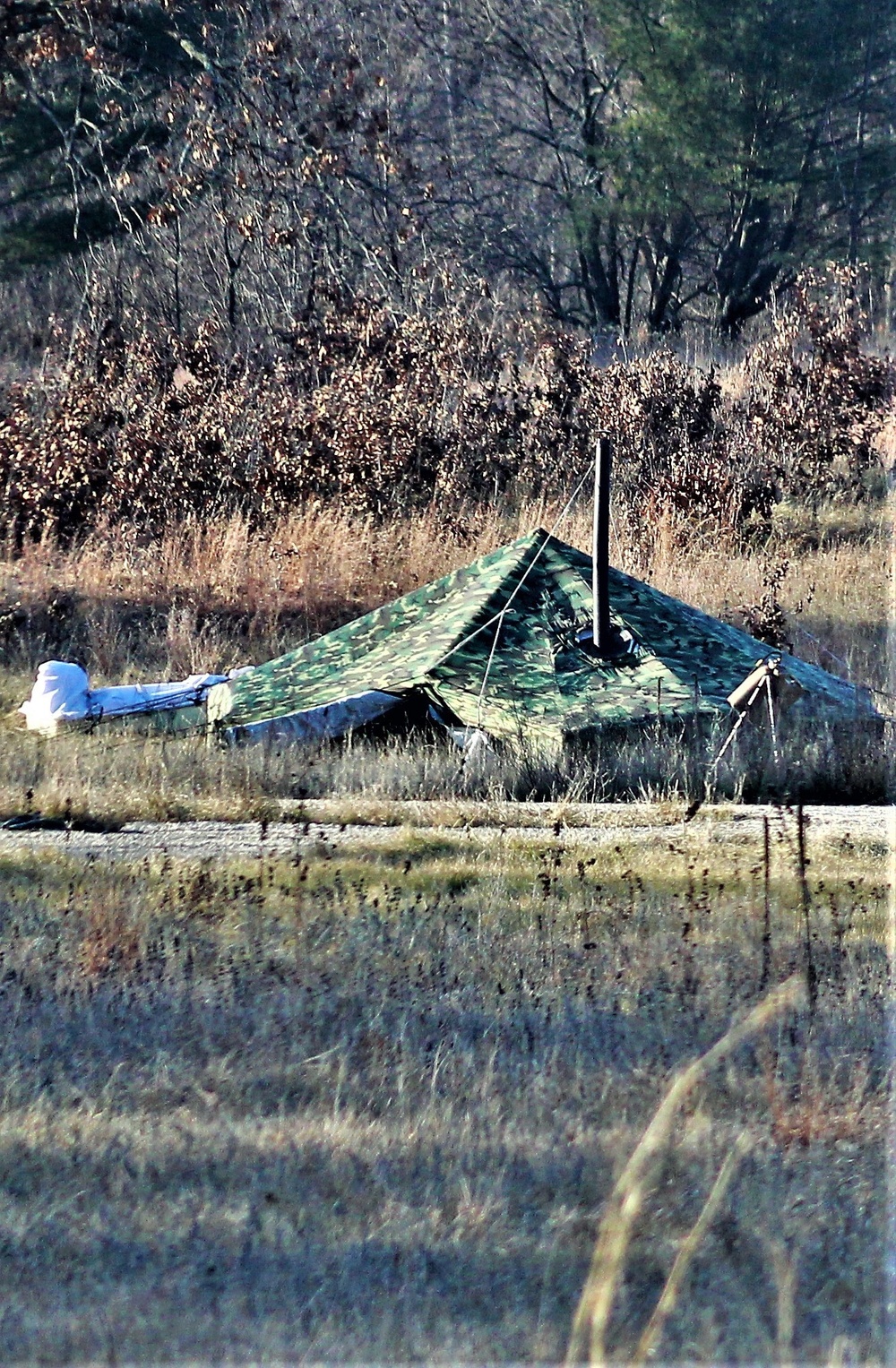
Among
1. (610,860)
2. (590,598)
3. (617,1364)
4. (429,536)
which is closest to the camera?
(617,1364)

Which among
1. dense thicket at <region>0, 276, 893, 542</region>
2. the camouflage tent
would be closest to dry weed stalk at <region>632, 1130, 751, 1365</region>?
the camouflage tent

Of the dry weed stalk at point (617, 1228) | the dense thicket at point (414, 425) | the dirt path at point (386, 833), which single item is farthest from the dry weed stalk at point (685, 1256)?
the dense thicket at point (414, 425)

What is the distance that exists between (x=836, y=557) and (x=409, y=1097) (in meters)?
10.6

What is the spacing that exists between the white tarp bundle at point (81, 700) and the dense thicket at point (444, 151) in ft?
Result: 30.6

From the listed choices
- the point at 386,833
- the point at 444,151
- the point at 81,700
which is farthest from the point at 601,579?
the point at 444,151

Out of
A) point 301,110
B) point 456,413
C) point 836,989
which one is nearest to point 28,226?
point 301,110

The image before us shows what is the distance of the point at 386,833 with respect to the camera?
22.0 feet

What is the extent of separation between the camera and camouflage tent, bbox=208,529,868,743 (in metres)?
8.02

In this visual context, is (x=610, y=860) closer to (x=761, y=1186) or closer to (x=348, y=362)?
(x=761, y=1186)

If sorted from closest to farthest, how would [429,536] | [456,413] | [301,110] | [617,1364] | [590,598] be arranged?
1. [617,1364]
2. [590,598]
3. [429,536]
4. [456,413]
5. [301,110]

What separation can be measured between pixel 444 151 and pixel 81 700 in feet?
69.0

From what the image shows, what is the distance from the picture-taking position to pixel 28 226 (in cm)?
2331

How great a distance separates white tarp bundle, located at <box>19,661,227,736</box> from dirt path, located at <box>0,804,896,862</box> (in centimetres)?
200

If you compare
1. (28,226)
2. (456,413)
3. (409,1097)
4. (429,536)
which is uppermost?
(28,226)
